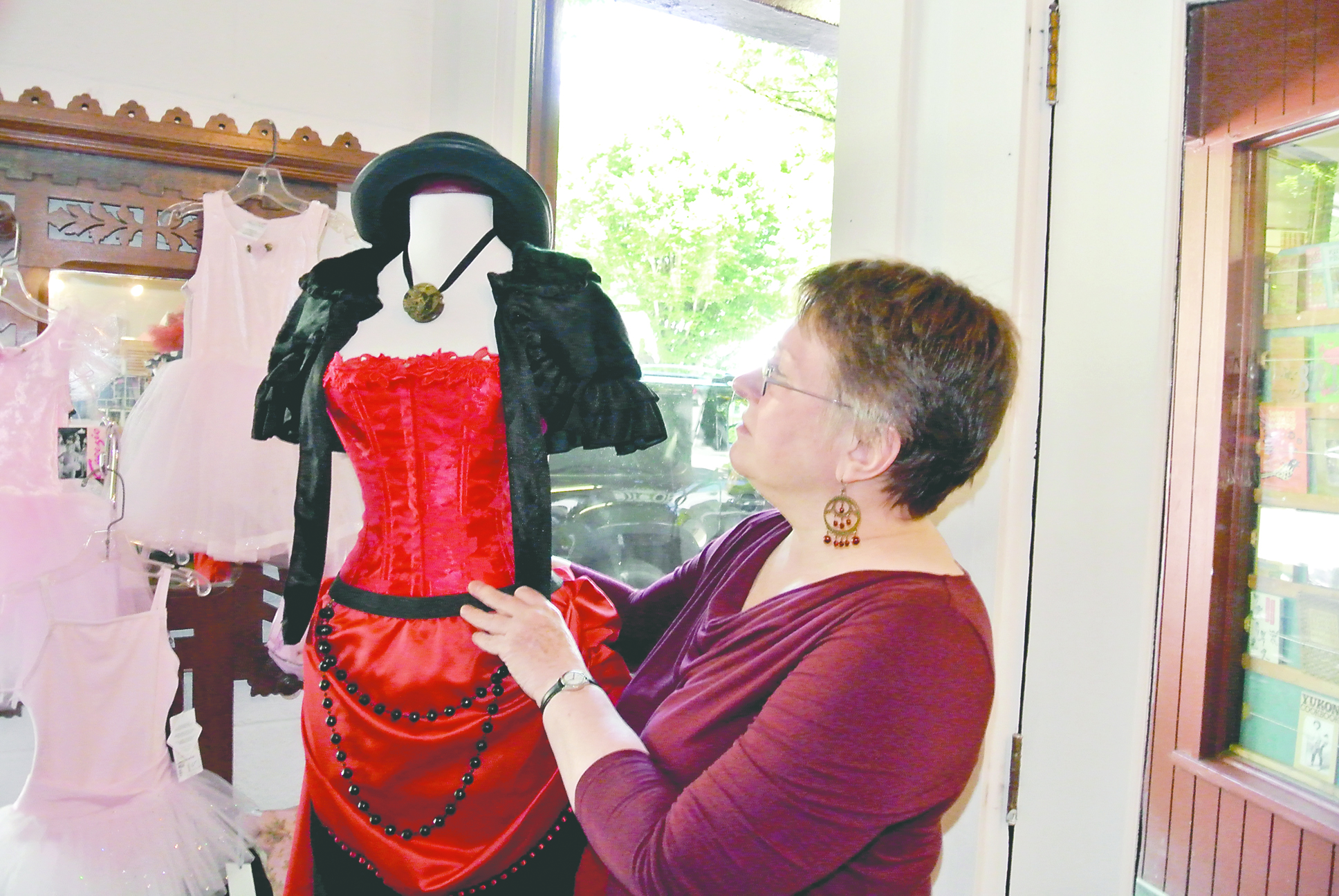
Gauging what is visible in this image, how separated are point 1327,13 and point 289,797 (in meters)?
2.34

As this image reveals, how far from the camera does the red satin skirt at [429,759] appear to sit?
36.6 inches

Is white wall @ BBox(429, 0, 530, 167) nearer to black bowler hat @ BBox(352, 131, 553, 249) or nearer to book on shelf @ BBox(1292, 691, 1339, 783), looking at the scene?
black bowler hat @ BBox(352, 131, 553, 249)

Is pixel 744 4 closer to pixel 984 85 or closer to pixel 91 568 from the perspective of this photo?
pixel 984 85

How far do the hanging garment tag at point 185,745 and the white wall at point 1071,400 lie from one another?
4.53 ft

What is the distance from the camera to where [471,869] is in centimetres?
92

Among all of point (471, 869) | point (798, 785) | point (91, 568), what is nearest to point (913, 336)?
point (798, 785)

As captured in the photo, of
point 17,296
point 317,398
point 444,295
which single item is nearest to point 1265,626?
point 444,295

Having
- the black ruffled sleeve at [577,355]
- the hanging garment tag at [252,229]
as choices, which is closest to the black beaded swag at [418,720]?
the black ruffled sleeve at [577,355]

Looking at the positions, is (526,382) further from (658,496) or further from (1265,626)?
(1265,626)

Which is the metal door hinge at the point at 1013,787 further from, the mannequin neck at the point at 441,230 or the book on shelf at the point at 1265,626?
the mannequin neck at the point at 441,230

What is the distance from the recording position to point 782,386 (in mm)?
879

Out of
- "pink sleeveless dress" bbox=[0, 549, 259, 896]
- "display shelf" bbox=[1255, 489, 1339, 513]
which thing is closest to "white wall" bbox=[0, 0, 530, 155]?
"pink sleeveless dress" bbox=[0, 549, 259, 896]

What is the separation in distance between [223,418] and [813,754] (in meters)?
1.37

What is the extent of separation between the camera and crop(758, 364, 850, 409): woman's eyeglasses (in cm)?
84
